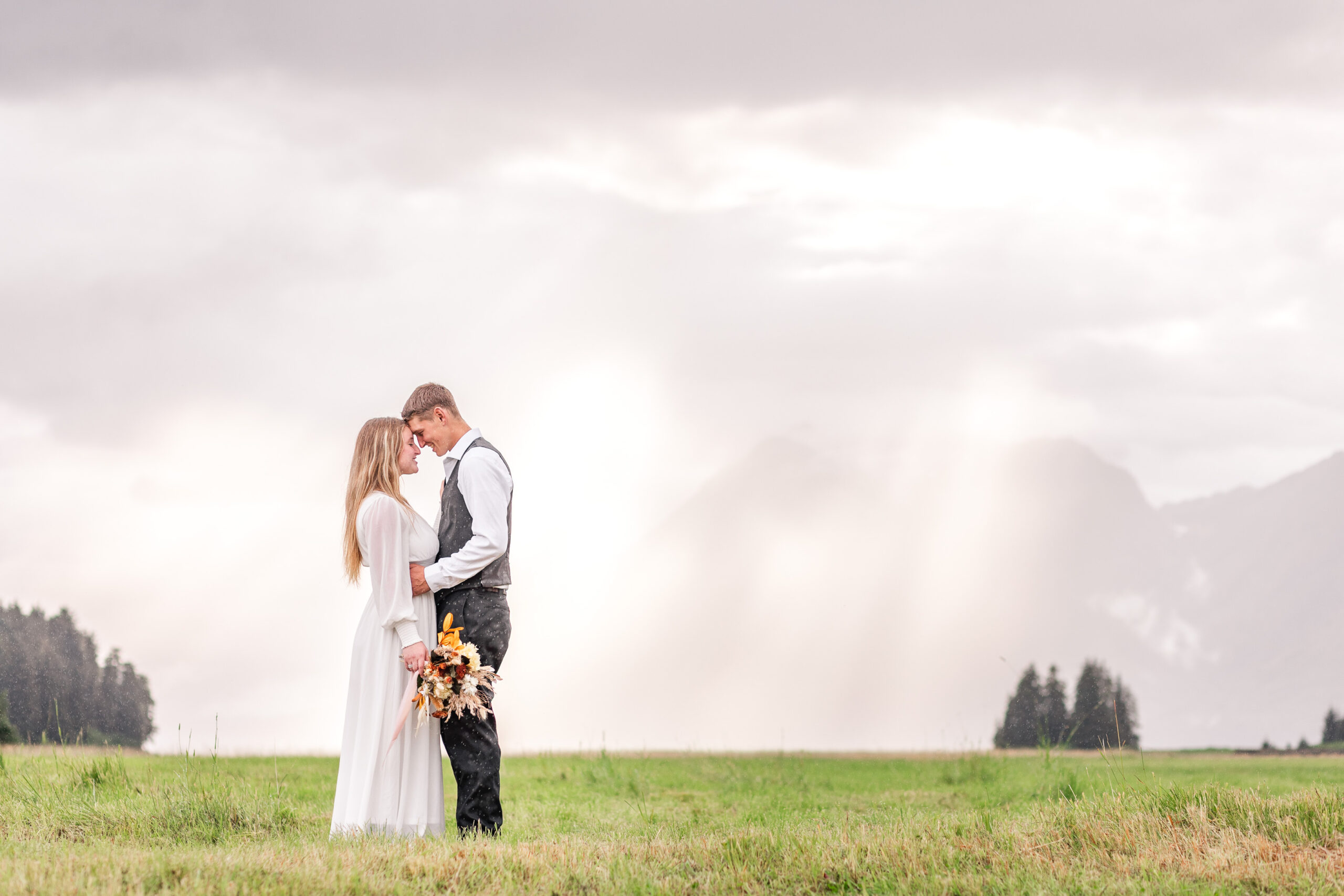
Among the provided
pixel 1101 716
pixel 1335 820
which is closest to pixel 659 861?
pixel 1335 820

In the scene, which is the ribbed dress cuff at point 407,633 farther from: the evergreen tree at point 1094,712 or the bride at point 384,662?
the evergreen tree at point 1094,712

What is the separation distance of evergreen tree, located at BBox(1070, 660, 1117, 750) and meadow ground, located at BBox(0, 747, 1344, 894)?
238 millimetres

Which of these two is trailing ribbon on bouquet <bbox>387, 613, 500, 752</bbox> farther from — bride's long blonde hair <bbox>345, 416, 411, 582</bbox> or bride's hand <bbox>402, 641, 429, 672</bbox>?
bride's long blonde hair <bbox>345, 416, 411, 582</bbox>

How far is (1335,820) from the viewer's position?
7.20 meters

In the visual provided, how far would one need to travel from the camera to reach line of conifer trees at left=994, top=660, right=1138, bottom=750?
9805mm

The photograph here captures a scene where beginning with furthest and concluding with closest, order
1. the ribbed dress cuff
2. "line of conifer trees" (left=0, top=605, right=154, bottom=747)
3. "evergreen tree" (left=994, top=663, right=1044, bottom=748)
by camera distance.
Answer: "evergreen tree" (left=994, top=663, right=1044, bottom=748), "line of conifer trees" (left=0, top=605, right=154, bottom=747), the ribbed dress cuff

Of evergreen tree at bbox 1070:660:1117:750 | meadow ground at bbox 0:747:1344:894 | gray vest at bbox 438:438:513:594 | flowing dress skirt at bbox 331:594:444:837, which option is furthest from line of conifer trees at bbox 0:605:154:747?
evergreen tree at bbox 1070:660:1117:750

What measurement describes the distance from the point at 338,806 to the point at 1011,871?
472cm

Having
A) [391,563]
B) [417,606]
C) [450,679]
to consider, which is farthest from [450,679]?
[391,563]

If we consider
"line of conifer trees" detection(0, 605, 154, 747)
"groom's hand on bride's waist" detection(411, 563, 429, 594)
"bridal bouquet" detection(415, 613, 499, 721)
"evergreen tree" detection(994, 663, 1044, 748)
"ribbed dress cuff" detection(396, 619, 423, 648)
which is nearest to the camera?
"bridal bouquet" detection(415, 613, 499, 721)

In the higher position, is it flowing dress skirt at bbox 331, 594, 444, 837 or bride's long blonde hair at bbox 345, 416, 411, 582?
bride's long blonde hair at bbox 345, 416, 411, 582

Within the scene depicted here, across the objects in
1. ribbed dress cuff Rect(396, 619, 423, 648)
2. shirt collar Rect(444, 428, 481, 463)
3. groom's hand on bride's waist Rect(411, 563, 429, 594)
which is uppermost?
shirt collar Rect(444, 428, 481, 463)

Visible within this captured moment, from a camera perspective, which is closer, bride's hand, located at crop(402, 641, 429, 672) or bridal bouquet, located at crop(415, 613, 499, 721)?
bridal bouquet, located at crop(415, 613, 499, 721)

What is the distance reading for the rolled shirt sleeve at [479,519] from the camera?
24.3 ft
